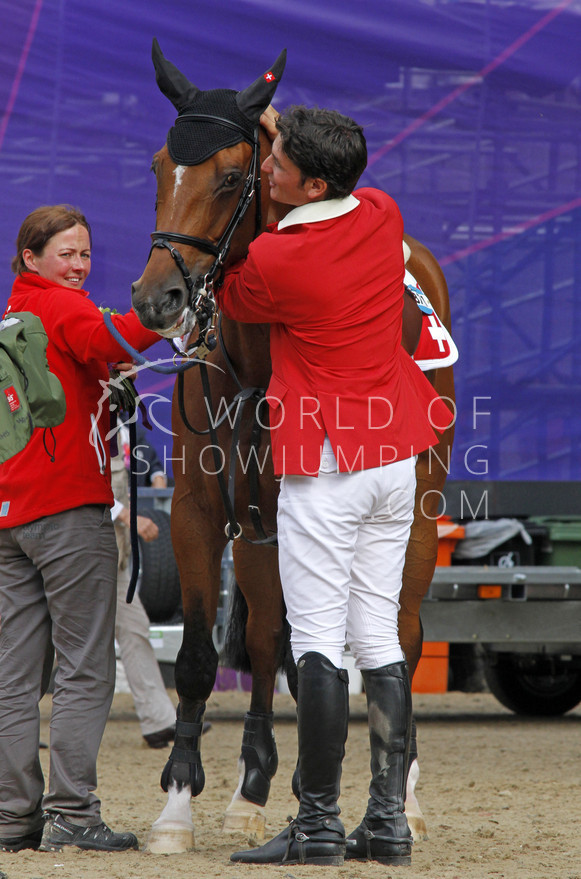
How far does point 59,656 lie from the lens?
11.2 ft

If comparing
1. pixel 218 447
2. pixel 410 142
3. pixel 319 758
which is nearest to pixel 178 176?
pixel 218 447

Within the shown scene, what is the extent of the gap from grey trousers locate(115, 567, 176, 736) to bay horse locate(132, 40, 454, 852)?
6.07ft

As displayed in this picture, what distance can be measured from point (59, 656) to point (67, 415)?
73 centimetres

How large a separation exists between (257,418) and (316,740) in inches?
41.3

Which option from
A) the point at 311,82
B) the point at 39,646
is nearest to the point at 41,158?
the point at 311,82

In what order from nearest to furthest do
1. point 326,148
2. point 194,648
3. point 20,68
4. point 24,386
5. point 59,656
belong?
point 326,148, point 24,386, point 59,656, point 194,648, point 20,68

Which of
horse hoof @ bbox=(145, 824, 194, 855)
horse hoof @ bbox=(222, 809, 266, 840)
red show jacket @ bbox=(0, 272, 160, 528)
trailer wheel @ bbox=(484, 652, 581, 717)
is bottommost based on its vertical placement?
trailer wheel @ bbox=(484, 652, 581, 717)

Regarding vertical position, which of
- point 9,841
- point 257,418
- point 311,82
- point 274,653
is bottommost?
point 9,841

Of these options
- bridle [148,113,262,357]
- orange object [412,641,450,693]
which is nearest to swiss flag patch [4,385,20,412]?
bridle [148,113,262,357]

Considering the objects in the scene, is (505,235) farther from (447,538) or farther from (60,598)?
(60,598)

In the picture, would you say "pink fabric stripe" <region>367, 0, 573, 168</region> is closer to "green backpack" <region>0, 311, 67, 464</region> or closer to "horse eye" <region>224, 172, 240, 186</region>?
"horse eye" <region>224, 172, 240, 186</region>

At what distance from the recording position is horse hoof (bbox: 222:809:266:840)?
373 centimetres

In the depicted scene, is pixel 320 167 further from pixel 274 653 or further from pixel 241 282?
pixel 274 653

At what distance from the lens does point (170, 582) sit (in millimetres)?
6699
